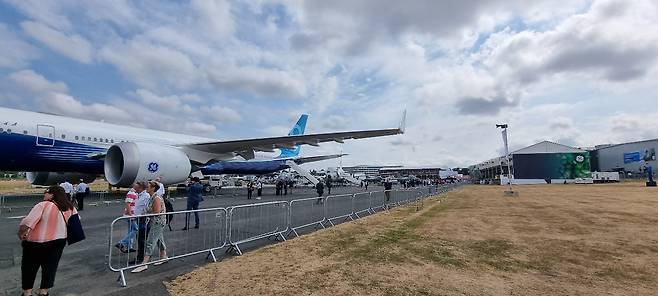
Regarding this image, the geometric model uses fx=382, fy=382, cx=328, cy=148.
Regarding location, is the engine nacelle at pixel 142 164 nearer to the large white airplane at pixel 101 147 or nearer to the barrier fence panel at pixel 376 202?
the large white airplane at pixel 101 147

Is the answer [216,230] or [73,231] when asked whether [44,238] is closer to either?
[73,231]

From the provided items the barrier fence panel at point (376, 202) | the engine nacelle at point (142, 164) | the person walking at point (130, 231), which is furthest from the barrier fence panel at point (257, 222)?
the engine nacelle at point (142, 164)

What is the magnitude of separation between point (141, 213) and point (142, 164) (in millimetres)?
13268

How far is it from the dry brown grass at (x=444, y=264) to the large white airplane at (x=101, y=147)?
12147 mm

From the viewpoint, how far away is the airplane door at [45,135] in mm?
19812

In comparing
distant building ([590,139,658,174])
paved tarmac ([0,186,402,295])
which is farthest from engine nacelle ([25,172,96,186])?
distant building ([590,139,658,174])

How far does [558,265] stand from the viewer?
7.60 metres

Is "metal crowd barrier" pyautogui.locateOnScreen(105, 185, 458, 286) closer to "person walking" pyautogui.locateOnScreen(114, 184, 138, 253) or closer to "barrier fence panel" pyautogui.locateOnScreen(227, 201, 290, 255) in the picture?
"barrier fence panel" pyautogui.locateOnScreen(227, 201, 290, 255)

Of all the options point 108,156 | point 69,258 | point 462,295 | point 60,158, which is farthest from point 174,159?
point 462,295

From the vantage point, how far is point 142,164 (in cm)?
1978

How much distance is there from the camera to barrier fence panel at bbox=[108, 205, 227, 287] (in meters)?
7.21

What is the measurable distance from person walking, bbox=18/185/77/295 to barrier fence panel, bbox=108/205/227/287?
4.20 feet

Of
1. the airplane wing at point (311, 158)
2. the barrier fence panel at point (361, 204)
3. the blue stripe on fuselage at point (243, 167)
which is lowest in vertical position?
the barrier fence panel at point (361, 204)

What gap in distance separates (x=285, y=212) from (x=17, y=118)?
1673cm
